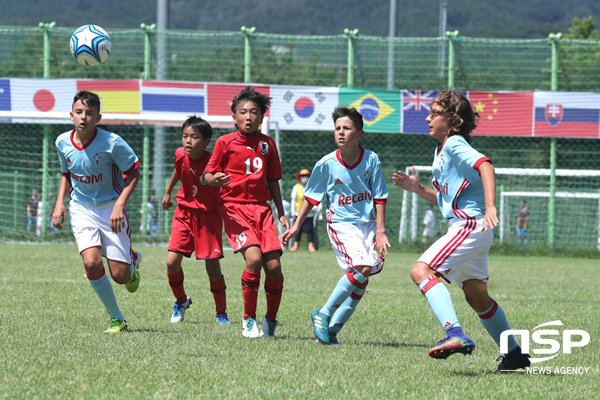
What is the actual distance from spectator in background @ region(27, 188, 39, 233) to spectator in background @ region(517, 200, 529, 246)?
464 inches

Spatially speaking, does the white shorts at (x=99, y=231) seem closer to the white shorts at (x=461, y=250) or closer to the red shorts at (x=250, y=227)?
the red shorts at (x=250, y=227)

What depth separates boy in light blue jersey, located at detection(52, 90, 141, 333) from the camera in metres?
5.44

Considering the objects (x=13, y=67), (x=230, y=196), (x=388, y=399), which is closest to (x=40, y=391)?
(x=388, y=399)

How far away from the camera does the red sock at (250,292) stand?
537cm

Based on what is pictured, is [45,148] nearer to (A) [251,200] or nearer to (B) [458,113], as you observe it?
(A) [251,200]

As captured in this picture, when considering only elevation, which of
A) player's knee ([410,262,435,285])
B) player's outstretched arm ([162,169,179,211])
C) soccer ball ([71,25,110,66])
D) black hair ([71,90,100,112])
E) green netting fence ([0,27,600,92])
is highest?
green netting fence ([0,27,600,92])

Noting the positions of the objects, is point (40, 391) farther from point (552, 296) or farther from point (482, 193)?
point (552, 296)

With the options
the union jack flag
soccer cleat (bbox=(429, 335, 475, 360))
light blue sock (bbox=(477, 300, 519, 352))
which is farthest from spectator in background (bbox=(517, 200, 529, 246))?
soccer cleat (bbox=(429, 335, 475, 360))

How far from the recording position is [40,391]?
11.5 ft

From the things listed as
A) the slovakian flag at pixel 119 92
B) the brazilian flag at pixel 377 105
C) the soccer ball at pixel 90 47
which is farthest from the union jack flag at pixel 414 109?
the soccer ball at pixel 90 47

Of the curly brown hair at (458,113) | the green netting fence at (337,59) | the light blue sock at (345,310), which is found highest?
the green netting fence at (337,59)

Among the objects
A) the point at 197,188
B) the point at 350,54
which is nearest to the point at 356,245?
the point at 197,188

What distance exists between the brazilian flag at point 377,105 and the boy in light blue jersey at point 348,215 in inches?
465

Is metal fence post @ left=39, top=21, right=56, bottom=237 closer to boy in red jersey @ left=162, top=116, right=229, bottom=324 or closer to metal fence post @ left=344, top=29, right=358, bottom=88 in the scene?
metal fence post @ left=344, top=29, right=358, bottom=88
